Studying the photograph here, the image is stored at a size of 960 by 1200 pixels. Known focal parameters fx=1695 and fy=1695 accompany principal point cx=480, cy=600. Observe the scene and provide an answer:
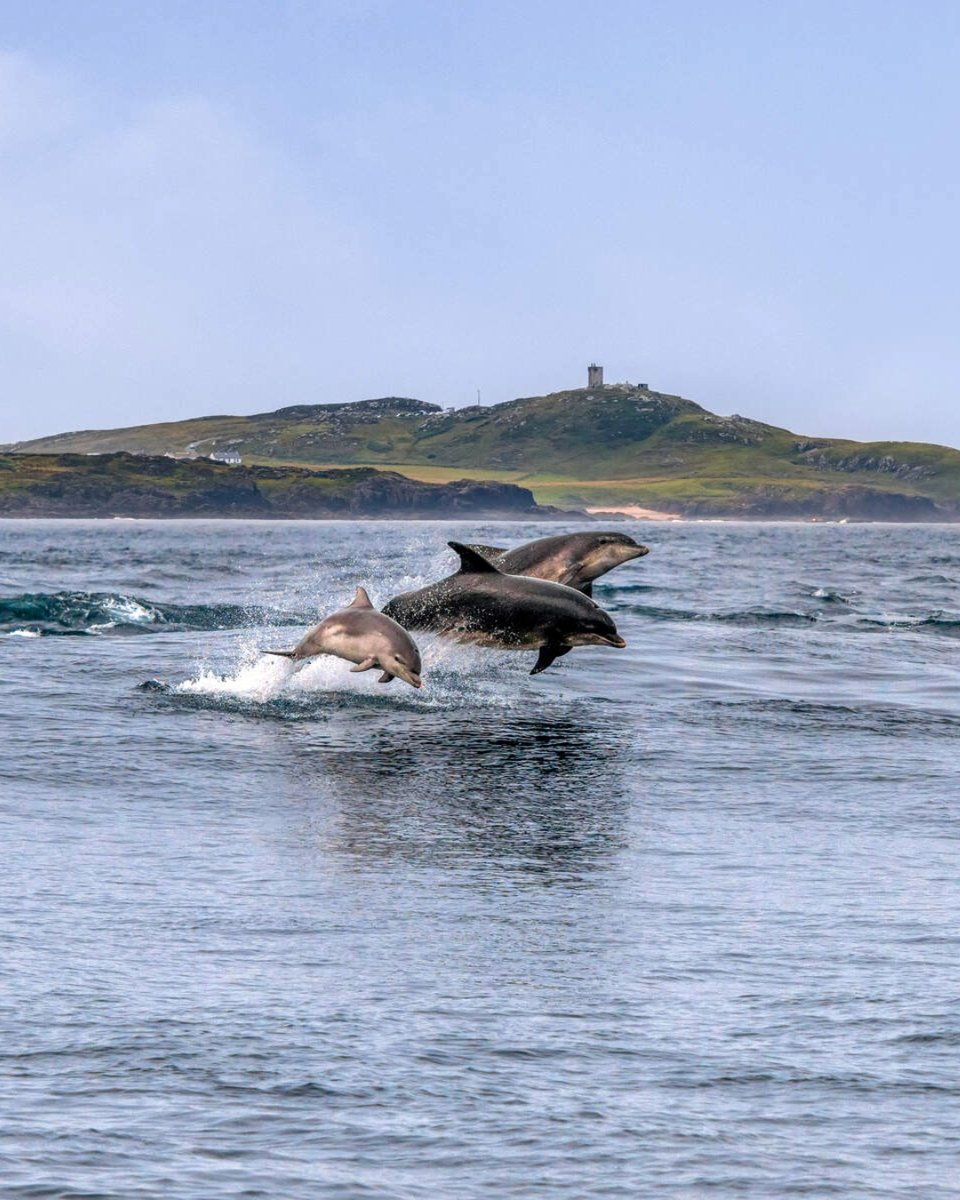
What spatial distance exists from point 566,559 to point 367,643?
4178 millimetres

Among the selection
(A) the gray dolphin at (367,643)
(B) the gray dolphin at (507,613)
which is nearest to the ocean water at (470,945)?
(A) the gray dolphin at (367,643)

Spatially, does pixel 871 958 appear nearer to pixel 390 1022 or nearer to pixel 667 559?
pixel 390 1022

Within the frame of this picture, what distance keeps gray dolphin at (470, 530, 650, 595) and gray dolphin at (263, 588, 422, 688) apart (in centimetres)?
293

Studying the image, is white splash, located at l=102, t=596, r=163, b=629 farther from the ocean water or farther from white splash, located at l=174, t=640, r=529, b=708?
the ocean water

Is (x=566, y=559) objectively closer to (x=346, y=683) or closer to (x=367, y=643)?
(x=346, y=683)

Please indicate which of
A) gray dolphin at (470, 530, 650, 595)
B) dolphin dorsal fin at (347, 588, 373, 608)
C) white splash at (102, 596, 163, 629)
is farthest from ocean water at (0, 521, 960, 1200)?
white splash at (102, 596, 163, 629)

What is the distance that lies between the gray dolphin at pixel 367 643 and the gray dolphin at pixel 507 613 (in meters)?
0.95

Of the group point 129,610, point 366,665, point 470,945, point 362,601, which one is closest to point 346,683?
point 362,601

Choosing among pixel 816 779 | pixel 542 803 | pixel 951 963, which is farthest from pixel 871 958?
pixel 816 779

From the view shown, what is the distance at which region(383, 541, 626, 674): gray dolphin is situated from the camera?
2069 cm

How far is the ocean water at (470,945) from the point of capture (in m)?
7.11

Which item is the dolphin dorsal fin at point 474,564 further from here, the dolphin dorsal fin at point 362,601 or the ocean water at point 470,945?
the ocean water at point 470,945

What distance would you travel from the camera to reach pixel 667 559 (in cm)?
9250

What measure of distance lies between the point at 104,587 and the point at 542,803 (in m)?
37.5
